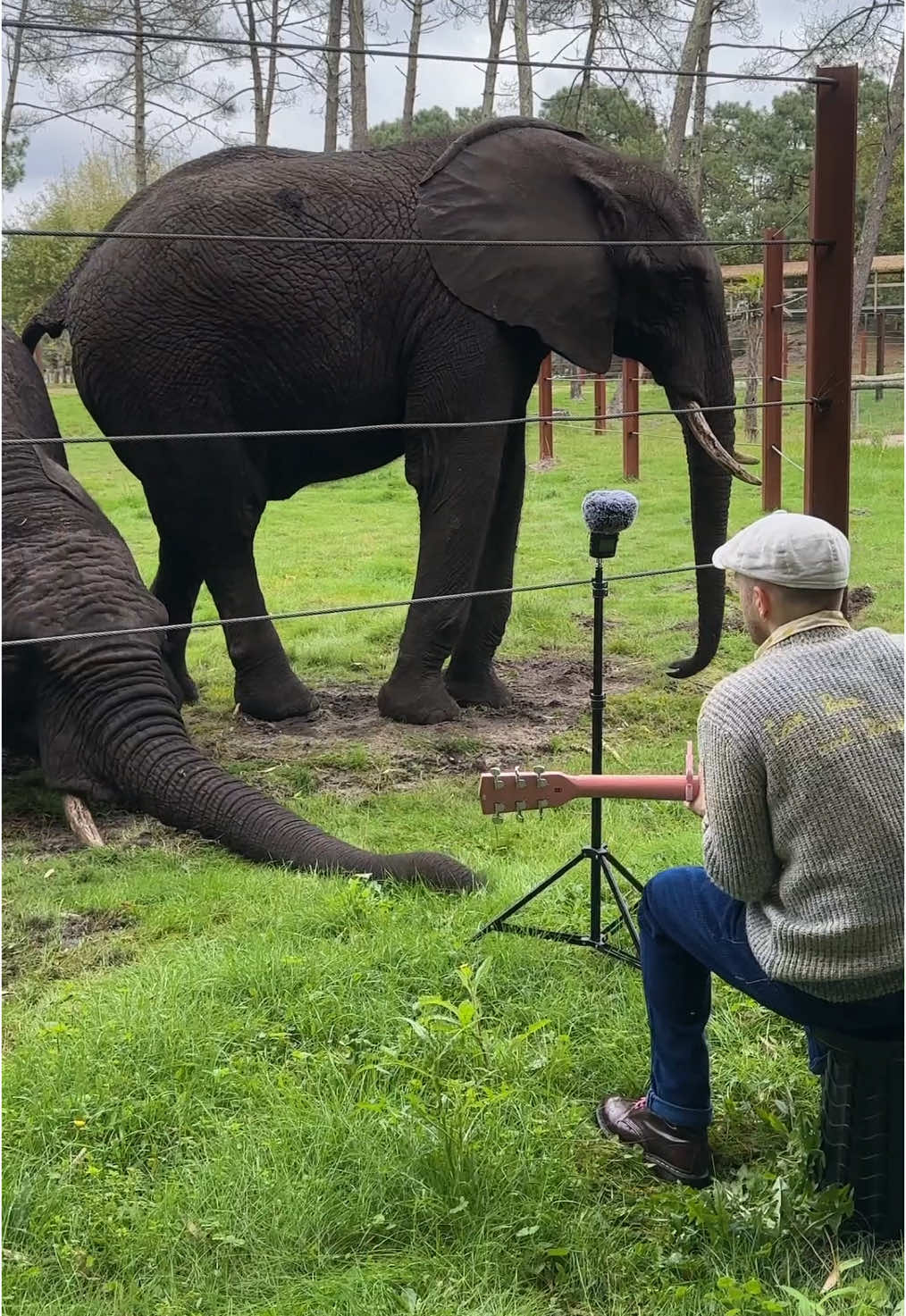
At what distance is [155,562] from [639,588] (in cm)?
366

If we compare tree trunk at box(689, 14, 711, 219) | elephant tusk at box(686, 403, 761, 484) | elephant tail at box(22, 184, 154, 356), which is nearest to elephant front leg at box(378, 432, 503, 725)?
elephant tusk at box(686, 403, 761, 484)

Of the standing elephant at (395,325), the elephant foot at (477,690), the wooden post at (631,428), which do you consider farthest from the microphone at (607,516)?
the wooden post at (631,428)

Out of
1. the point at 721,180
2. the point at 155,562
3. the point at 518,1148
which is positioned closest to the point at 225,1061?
the point at 518,1148

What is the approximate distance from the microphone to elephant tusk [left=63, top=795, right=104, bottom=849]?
2254mm

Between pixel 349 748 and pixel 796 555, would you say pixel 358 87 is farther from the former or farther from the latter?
pixel 796 555

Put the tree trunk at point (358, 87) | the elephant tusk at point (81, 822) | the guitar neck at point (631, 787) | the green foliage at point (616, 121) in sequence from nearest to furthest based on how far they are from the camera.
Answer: the guitar neck at point (631, 787) < the elephant tusk at point (81, 822) < the tree trunk at point (358, 87) < the green foliage at point (616, 121)

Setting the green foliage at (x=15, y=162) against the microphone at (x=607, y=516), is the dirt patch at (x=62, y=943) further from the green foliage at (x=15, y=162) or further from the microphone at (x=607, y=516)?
the green foliage at (x=15, y=162)

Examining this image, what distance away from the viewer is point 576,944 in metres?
3.51

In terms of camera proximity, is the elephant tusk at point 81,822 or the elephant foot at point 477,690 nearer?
the elephant tusk at point 81,822

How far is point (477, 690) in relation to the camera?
667cm

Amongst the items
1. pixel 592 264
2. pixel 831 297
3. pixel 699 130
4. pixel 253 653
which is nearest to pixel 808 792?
pixel 831 297

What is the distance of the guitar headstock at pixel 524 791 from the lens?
301 centimetres

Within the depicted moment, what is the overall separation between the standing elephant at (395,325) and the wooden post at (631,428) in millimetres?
6370

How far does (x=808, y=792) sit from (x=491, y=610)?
4.47 metres
